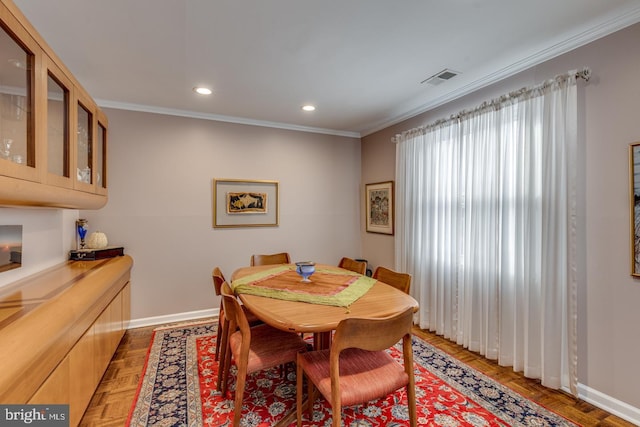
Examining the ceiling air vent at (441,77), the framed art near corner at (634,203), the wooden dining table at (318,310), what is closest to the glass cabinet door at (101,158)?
the wooden dining table at (318,310)

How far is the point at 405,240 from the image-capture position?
3.73 meters

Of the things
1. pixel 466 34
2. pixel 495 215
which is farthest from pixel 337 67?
pixel 495 215

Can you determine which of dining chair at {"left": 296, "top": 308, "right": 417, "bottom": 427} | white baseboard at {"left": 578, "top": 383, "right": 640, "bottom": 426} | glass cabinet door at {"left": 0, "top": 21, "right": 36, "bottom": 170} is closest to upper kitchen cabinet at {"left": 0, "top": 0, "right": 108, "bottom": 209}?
glass cabinet door at {"left": 0, "top": 21, "right": 36, "bottom": 170}

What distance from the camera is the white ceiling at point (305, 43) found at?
1.84 metres

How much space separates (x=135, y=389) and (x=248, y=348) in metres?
1.19

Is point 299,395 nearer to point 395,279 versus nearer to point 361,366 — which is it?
point 361,366

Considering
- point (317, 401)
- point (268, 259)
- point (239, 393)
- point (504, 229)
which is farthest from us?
Answer: point (268, 259)

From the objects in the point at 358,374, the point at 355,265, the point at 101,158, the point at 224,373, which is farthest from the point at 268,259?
the point at 358,374

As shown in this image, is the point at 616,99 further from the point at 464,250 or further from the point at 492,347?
the point at 492,347

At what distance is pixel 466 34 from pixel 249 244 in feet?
10.4

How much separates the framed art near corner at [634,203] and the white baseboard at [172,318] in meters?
3.92

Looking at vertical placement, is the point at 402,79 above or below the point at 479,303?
above

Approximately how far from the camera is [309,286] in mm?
2283

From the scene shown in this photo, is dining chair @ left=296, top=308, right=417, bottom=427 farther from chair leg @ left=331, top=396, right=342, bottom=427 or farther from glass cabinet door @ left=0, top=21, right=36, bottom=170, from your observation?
glass cabinet door @ left=0, top=21, right=36, bottom=170
